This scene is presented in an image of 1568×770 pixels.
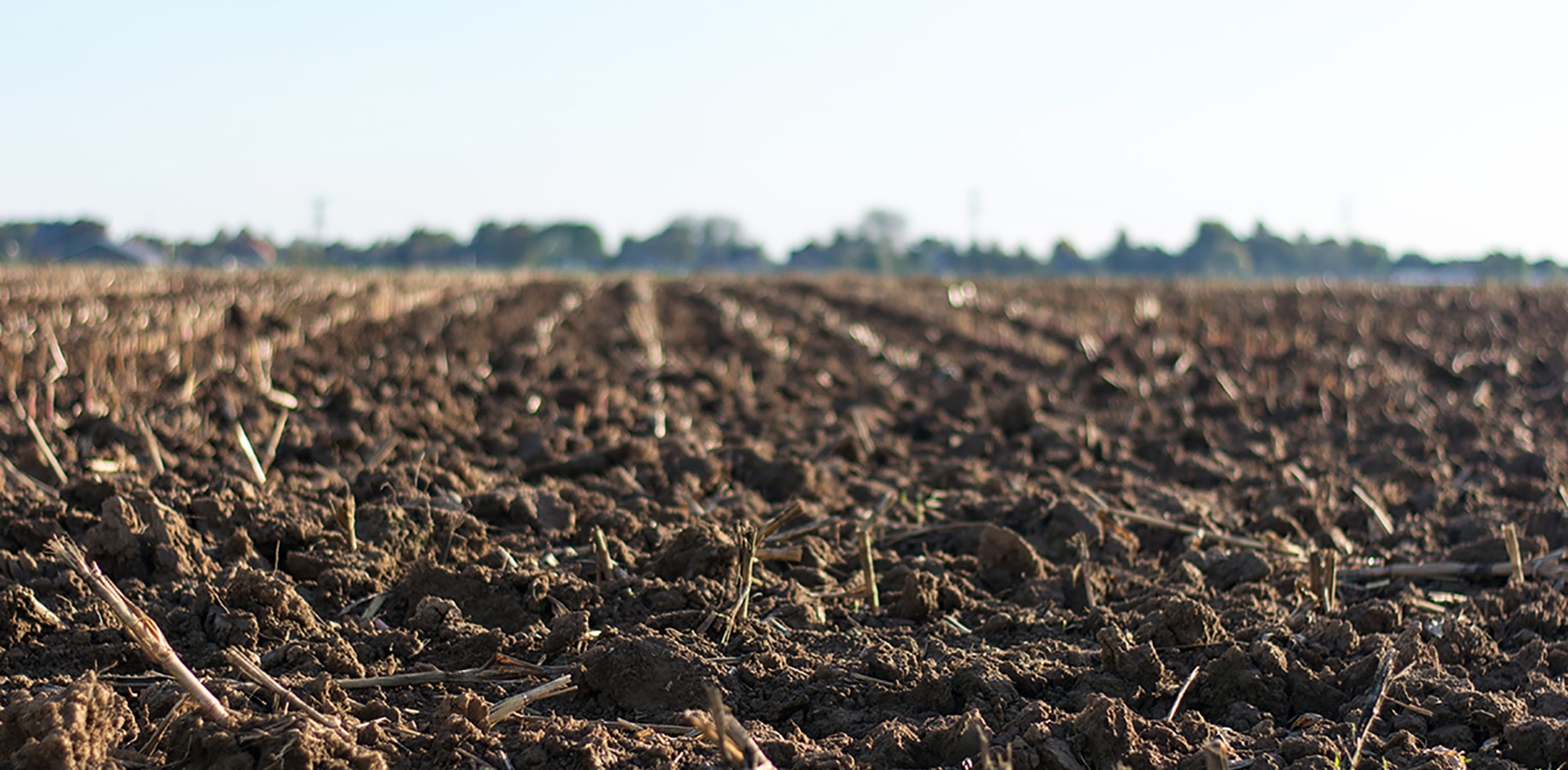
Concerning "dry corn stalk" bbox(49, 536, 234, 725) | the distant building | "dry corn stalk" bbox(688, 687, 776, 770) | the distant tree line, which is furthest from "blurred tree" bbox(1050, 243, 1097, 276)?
"dry corn stalk" bbox(49, 536, 234, 725)

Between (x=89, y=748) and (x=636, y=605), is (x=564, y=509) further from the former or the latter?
(x=89, y=748)

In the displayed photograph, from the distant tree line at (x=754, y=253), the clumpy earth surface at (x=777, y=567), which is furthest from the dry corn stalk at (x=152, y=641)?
the distant tree line at (x=754, y=253)

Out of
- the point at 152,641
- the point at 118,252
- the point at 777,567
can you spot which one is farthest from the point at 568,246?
the point at 152,641

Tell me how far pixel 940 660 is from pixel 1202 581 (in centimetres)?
137

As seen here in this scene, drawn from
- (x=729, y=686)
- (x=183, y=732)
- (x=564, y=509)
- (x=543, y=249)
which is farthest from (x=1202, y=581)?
(x=543, y=249)

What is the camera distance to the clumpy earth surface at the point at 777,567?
9.60ft

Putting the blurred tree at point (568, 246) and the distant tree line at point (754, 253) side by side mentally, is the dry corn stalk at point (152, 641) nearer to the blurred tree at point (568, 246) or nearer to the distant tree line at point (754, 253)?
the distant tree line at point (754, 253)

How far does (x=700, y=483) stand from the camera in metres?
5.68

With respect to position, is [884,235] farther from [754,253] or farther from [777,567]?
[777,567]

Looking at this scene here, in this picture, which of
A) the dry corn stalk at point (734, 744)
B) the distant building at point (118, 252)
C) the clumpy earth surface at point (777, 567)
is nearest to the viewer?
the dry corn stalk at point (734, 744)

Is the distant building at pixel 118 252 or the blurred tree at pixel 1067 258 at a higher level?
the blurred tree at pixel 1067 258

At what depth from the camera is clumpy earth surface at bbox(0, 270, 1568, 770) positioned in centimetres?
293

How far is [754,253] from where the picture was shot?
102062mm

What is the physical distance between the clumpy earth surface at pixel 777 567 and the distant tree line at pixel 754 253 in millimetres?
54937
